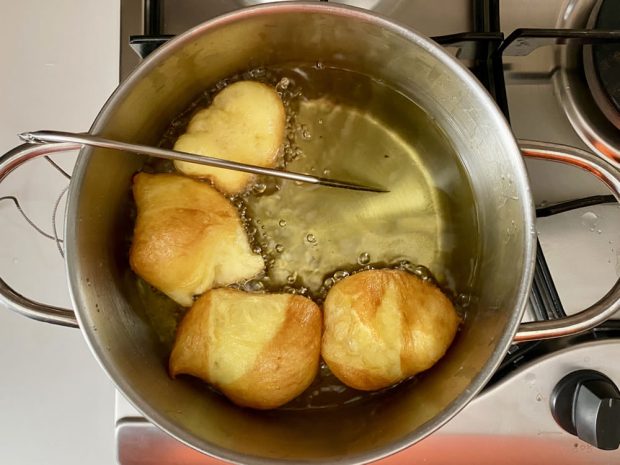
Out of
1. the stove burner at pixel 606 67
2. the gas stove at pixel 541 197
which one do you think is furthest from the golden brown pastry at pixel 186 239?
the stove burner at pixel 606 67

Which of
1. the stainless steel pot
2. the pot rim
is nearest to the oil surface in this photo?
the stainless steel pot

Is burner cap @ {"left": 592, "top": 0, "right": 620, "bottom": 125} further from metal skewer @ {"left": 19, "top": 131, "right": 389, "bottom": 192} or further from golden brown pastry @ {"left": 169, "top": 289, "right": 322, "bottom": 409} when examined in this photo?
golden brown pastry @ {"left": 169, "top": 289, "right": 322, "bottom": 409}

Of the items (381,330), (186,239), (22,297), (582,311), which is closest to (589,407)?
(582,311)

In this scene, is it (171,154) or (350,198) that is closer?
(171,154)

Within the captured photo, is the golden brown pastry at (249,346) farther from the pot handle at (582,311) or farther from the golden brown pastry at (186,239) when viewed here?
the pot handle at (582,311)

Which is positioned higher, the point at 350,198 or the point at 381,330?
the point at 350,198

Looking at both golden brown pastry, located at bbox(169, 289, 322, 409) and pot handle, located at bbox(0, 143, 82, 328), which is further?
golden brown pastry, located at bbox(169, 289, 322, 409)

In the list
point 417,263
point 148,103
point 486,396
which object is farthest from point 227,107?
point 486,396

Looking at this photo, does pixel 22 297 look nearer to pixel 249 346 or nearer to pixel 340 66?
pixel 249 346
